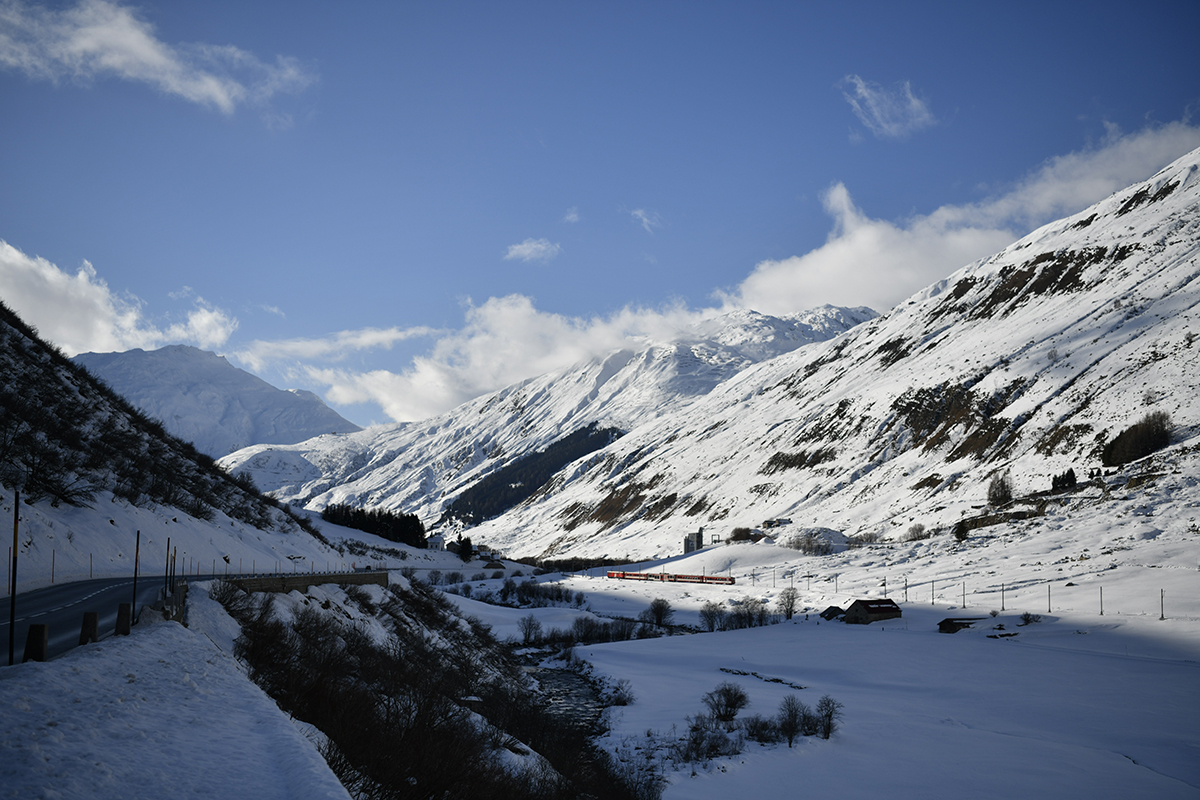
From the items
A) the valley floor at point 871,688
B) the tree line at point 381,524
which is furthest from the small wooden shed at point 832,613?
the tree line at point 381,524

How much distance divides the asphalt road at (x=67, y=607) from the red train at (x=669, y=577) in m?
84.4

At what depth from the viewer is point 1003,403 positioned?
5295 inches

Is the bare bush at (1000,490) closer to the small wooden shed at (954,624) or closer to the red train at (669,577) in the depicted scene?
the red train at (669,577)

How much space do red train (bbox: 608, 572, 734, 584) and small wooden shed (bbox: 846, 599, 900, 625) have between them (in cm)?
3291

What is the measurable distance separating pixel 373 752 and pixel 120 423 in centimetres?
4991

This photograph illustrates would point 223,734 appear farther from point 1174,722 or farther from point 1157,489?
point 1157,489

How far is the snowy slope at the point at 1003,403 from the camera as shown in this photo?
107m

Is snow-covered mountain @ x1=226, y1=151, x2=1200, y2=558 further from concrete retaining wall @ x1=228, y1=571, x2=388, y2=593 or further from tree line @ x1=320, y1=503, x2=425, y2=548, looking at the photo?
concrete retaining wall @ x1=228, y1=571, x2=388, y2=593

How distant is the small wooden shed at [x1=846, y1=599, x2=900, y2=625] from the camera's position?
6438 centimetres

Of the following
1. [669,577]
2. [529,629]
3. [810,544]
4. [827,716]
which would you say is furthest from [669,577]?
[827,716]

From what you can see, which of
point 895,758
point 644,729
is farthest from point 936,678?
point 644,729

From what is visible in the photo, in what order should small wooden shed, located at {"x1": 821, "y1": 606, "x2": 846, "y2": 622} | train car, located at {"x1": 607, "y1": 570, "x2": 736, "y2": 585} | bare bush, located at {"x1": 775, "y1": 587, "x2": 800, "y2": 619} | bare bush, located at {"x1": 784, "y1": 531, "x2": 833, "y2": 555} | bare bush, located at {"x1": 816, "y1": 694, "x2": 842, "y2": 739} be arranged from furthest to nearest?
bare bush, located at {"x1": 784, "y1": 531, "x2": 833, "y2": 555} → train car, located at {"x1": 607, "y1": 570, "x2": 736, "y2": 585} → bare bush, located at {"x1": 775, "y1": 587, "x2": 800, "y2": 619} → small wooden shed, located at {"x1": 821, "y1": 606, "x2": 846, "y2": 622} → bare bush, located at {"x1": 816, "y1": 694, "x2": 842, "y2": 739}

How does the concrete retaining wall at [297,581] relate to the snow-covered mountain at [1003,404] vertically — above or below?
below

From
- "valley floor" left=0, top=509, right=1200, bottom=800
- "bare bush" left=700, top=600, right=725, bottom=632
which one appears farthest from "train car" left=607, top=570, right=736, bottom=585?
"bare bush" left=700, top=600, right=725, bottom=632
